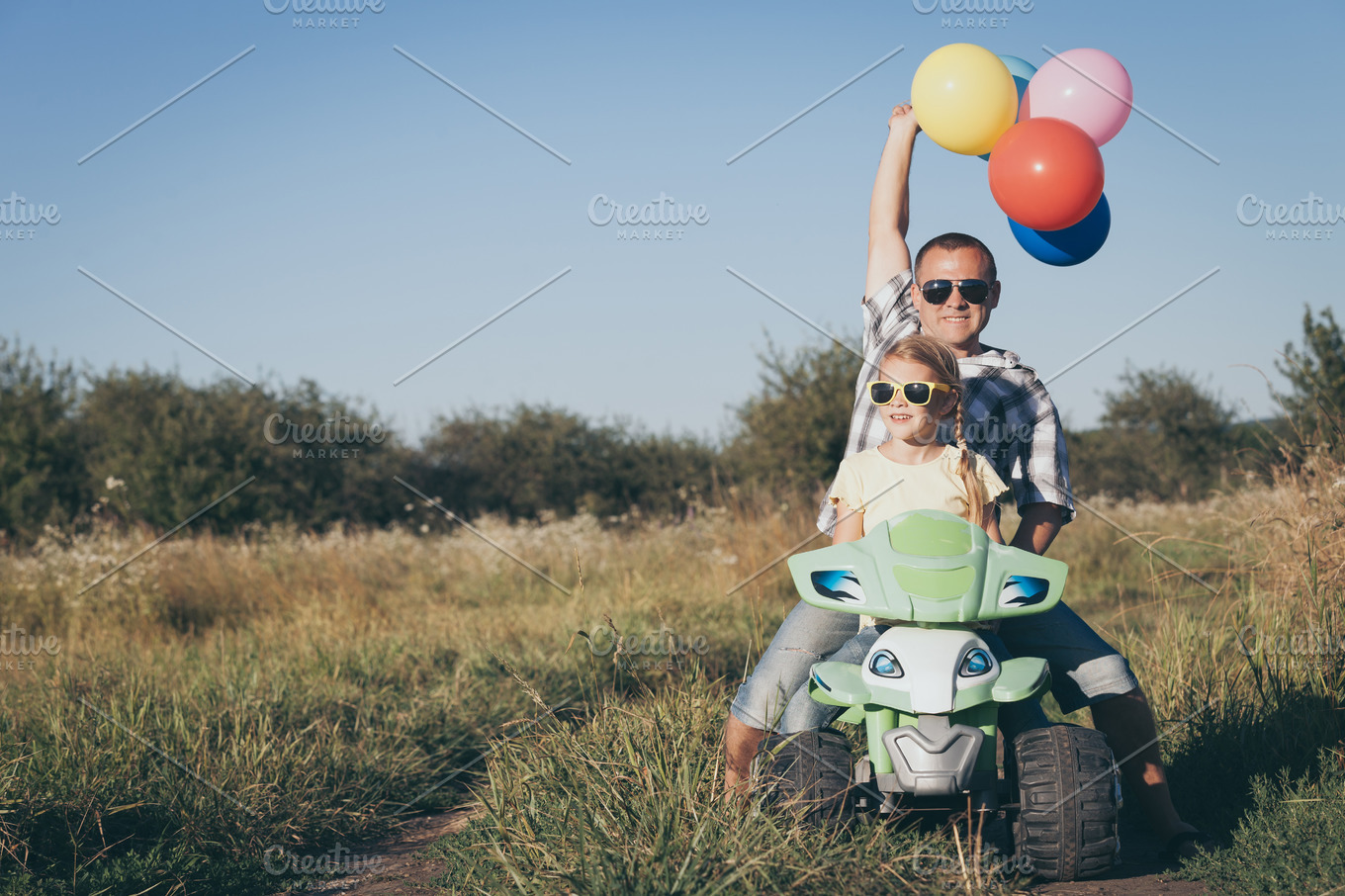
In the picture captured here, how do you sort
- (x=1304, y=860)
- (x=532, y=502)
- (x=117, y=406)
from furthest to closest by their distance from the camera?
(x=532, y=502)
(x=117, y=406)
(x=1304, y=860)

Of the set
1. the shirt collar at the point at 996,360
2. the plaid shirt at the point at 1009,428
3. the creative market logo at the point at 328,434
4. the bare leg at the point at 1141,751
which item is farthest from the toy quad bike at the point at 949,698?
the creative market logo at the point at 328,434

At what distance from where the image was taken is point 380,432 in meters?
22.3

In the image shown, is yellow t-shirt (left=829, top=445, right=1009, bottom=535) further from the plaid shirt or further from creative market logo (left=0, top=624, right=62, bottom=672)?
creative market logo (left=0, top=624, right=62, bottom=672)

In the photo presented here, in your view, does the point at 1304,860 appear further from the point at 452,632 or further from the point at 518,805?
the point at 452,632

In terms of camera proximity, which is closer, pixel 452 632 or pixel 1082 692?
pixel 1082 692

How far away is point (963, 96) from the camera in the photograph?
11.5 feet

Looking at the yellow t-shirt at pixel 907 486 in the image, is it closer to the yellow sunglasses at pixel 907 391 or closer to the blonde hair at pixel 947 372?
the blonde hair at pixel 947 372

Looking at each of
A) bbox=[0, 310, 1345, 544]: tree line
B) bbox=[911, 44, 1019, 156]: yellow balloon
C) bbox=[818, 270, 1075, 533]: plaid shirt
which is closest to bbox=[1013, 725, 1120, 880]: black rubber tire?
bbox=[818, 270, 1075, 533]: plaid shirt

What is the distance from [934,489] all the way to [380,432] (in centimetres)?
2090

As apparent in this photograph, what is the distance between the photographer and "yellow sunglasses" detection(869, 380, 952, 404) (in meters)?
2.77

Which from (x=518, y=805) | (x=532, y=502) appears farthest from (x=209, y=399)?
(x=518, y=805)

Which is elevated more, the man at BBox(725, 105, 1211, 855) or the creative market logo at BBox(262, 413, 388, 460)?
Result: the creative market logo at BBox(262, 413, 388, 460)

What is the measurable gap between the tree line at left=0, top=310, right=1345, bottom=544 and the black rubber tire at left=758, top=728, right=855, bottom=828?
9.56 meters

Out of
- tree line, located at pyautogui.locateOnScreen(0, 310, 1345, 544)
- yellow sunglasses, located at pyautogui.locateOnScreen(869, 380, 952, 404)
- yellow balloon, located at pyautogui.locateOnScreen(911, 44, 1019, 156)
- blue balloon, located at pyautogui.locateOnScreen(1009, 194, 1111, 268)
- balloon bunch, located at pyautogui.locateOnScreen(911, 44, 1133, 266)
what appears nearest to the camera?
yellow sunglasses, located at pyautogui.locateOnScreen(869, 380, 952, 404)
